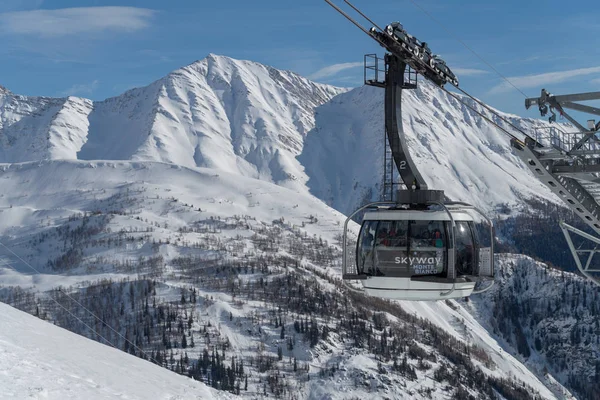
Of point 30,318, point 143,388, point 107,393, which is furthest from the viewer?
point 30,318

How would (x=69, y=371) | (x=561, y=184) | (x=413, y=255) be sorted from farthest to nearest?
(x=69, y=371)
(x=561, y=184)
(x=413, y=255)

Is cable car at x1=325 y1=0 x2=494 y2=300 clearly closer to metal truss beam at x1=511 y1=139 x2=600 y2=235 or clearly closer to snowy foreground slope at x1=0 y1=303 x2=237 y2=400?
metal truss beam at x1=511 y1=139 x2=600 y2=235

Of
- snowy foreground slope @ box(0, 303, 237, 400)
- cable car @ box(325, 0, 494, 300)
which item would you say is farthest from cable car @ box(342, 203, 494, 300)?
snowy foreground slope @ box(0, 303, 237, 400)

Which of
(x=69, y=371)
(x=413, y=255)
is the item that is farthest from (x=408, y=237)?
(x=69, y=371)

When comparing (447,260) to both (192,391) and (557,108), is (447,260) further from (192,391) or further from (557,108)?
(192,391)

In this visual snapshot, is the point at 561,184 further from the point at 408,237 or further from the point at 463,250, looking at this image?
the point at 408,237

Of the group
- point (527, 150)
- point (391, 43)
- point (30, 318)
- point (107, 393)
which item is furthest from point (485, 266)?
point (30, 318)
